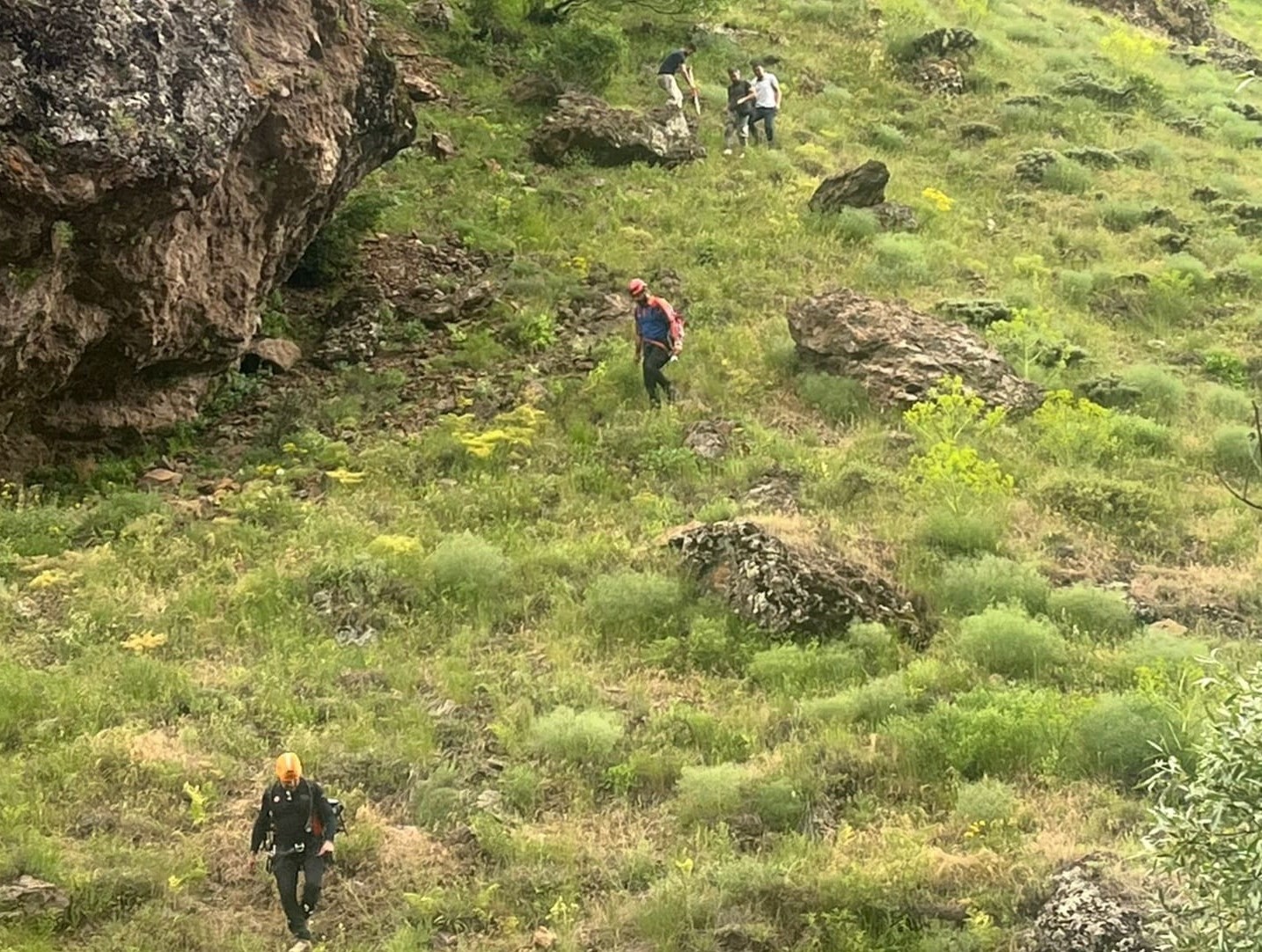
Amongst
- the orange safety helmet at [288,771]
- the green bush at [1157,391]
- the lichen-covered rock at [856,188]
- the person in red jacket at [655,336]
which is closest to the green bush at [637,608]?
the orange safety helmet at [288,771]

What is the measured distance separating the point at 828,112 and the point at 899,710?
17958 mm

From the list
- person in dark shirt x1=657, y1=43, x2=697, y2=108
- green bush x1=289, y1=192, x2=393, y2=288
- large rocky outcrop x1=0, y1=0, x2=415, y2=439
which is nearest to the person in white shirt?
person in dark shirt x1=657, y1=43, x2=697, y2=108

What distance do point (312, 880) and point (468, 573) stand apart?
419 cm

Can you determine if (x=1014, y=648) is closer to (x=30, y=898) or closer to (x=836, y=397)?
(x=836, y=397)

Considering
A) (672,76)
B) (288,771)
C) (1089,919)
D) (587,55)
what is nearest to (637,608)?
(288,771)

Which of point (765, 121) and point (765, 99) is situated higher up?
point (765, 99)

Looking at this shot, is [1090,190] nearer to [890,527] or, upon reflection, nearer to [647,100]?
[647,100]

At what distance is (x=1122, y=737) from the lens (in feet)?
26.8

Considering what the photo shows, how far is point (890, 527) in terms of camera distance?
11.8 meters

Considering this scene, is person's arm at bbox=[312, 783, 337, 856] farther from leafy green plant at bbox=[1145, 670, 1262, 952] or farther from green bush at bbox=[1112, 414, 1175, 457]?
green bush at bbox=[1112, 414, 1175, 457]

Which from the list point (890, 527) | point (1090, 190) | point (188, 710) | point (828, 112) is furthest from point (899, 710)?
point (828, 112)

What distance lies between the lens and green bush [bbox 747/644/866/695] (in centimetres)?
958

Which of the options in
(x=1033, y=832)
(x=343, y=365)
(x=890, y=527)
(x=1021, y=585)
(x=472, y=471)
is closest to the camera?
(x=1033, y=832)

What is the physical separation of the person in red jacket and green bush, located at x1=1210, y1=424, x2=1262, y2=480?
601 centimetres
